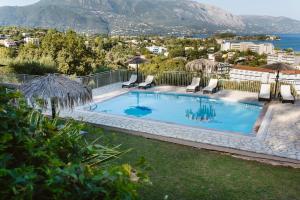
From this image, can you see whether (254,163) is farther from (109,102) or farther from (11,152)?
(109,102)

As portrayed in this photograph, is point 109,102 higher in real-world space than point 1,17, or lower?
lower

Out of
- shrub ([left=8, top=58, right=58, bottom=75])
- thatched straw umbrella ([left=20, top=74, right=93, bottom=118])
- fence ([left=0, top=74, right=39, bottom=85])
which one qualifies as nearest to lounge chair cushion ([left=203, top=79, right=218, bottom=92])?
thatched straw umbrella ([left=20, top=74, right=93, bottom=118])

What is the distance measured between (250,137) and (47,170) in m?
8.05

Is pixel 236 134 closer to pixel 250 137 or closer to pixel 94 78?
pixel 250 137

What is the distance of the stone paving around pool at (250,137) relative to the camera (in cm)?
761

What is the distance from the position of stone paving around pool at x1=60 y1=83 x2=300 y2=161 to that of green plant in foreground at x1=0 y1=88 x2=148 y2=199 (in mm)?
4807

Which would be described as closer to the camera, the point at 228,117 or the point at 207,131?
the point at 207,131

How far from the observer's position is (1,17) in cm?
19525

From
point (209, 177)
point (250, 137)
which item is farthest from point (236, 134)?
point (209, 177)

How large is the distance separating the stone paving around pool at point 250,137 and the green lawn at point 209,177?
3.00 feet

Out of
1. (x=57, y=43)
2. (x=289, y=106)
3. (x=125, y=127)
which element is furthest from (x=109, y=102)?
(x=57, y=43)

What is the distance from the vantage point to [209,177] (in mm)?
5844

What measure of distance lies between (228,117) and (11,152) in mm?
11237

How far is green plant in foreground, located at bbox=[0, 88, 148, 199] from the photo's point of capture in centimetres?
113
